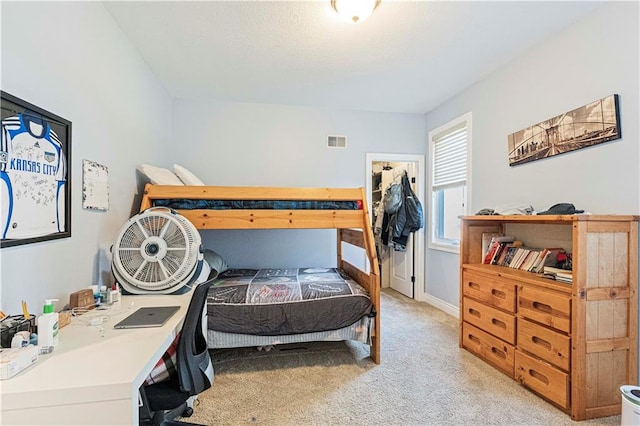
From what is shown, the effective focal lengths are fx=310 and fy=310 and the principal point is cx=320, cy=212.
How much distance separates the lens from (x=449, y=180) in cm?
370

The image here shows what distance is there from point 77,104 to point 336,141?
9.12 ft

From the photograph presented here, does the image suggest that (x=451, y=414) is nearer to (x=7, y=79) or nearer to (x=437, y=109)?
(x=7, y=79)

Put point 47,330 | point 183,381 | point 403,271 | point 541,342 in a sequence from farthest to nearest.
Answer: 1. point 403,271
2. point 541,342
3. point 183,381
4. point 47,330

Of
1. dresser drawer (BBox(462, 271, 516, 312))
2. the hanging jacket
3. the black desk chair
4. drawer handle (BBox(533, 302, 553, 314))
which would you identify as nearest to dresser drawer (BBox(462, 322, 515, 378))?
dresser drawer (BBox(462, 271, 516, 312))

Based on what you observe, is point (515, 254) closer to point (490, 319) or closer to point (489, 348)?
point (490, 319)

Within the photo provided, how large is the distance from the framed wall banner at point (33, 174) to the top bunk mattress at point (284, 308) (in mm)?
1100

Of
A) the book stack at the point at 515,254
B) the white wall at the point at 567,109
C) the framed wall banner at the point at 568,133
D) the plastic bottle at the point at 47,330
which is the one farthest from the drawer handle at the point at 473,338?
the plastic bottle at the point at 47,330

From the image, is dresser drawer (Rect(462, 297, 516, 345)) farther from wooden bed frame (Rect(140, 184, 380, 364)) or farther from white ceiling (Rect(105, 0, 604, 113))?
white ceiling (Rect(105, 0, 604, 113))

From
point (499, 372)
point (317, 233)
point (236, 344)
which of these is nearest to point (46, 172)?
point (236, 344)

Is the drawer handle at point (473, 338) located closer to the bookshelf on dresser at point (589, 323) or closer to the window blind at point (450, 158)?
the bookshelf on dresser at point (589, 323)

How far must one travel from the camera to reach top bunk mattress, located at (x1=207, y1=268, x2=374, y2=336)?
227cm

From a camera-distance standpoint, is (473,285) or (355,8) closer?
(355,8)

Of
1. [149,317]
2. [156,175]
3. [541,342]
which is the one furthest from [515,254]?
[156,175]

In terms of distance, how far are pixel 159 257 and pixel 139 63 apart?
1839 mm
